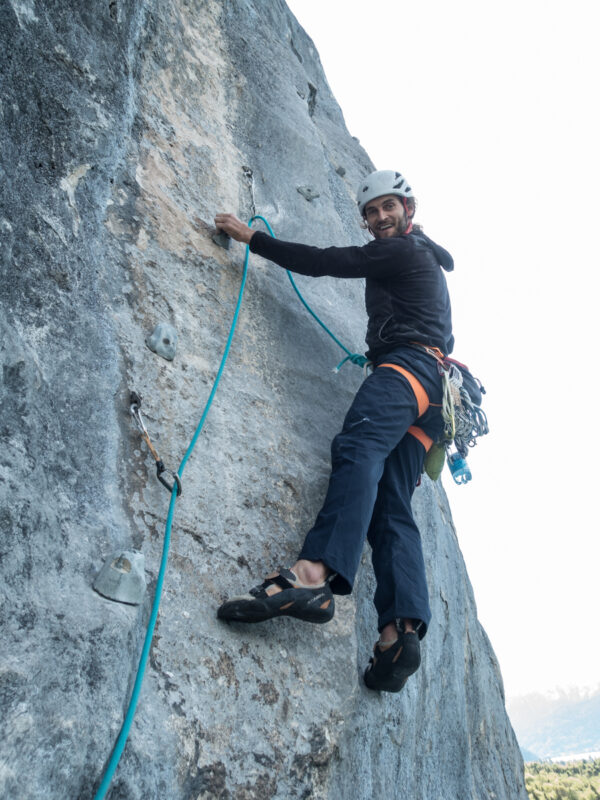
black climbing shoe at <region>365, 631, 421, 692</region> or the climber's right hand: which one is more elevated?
the climber's right hand

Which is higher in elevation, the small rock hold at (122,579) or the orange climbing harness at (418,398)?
the orange climbing harness at (418,398)

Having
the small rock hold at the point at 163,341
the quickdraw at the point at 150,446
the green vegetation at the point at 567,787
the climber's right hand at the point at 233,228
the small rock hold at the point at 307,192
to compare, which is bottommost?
the green vegetation at the point at 567,787

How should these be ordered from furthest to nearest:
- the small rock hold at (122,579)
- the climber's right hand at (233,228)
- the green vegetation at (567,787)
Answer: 1. the green vegetation at (567,787)
2. the climber's right hand at (233,228)
3. the small rock hold at (122,579)


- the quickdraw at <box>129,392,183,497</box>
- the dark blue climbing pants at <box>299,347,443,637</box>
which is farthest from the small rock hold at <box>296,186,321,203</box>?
the quickdraw at <box>129,392,183,497</box>

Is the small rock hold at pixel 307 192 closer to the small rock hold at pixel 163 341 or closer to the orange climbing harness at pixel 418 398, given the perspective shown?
the orange climbing harness at pixel 418 398

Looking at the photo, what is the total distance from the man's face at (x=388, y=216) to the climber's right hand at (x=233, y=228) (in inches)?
30.8

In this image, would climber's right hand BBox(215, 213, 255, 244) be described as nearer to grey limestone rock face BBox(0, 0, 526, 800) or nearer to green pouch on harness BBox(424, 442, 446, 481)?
grey limestone rock face BBox(0, 0, 526, 800)

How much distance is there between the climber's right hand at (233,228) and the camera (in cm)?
341

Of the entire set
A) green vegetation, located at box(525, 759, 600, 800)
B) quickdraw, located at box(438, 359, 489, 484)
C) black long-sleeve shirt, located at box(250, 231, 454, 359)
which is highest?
black long-sleeve shirt, located at box(250, 231, 454, 359)

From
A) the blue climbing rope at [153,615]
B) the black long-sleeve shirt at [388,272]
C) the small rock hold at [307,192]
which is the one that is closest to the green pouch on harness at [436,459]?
the black long-sleeve shirt at [388,272]

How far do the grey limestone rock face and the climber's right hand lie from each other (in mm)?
96

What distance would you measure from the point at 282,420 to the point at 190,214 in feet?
3.98

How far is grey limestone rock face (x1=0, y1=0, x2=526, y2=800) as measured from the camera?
1.89m

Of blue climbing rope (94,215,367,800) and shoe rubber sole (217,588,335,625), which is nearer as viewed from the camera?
blue climbing rope (94,215,367,800)
